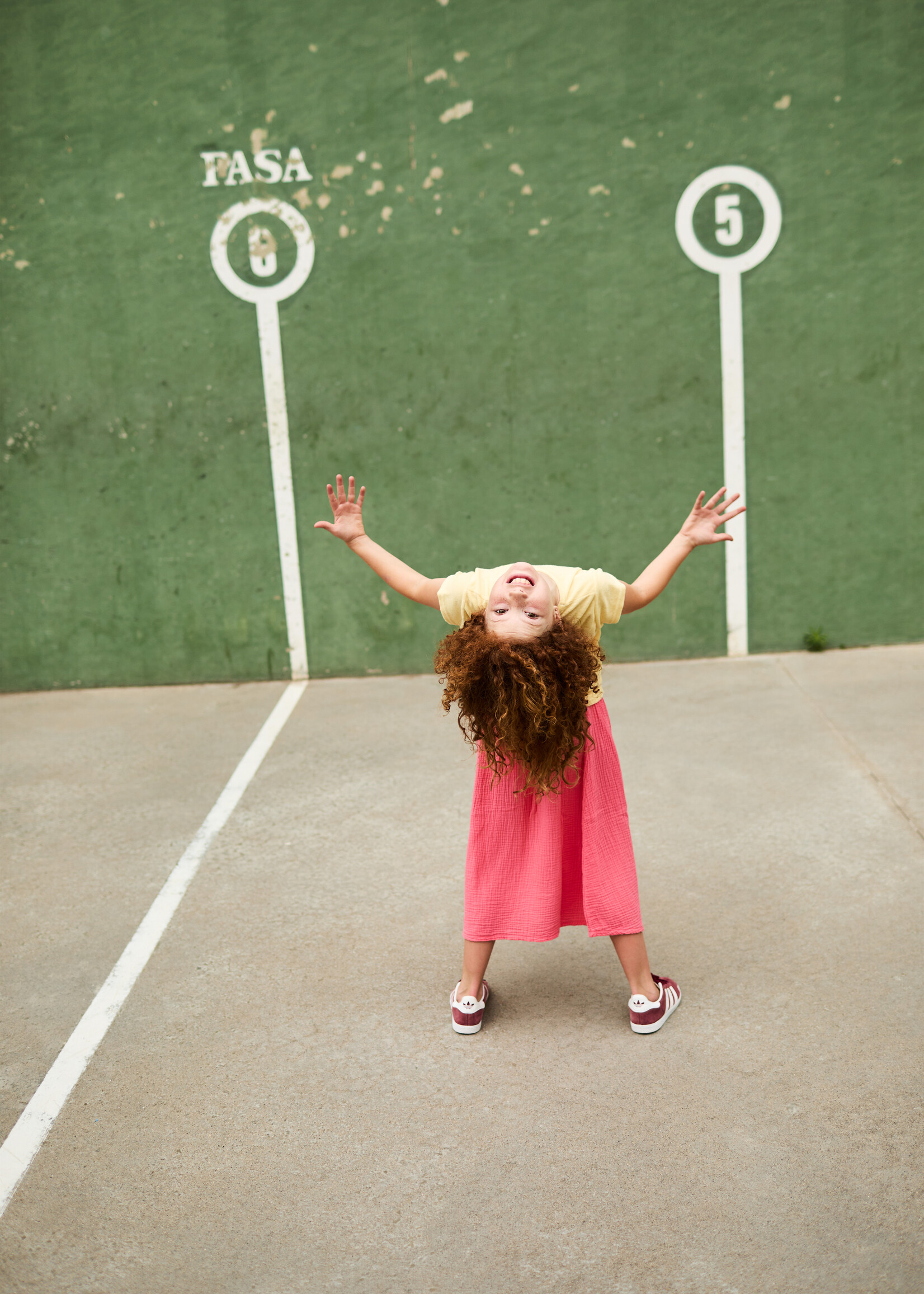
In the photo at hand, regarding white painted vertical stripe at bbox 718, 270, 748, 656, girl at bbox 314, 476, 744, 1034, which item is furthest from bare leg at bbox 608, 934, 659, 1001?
white painted vertical stripe at bbox 718, 270, 748, 656

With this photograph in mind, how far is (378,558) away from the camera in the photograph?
3.16 metres

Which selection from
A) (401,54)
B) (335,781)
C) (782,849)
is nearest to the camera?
(782,849)

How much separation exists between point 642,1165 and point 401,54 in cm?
656

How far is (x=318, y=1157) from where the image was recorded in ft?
8.96

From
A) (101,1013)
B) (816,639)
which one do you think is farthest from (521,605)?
(816,639)

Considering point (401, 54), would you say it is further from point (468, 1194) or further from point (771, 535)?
point (468, 1194)

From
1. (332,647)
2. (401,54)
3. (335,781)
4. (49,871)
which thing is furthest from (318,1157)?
(401,54)

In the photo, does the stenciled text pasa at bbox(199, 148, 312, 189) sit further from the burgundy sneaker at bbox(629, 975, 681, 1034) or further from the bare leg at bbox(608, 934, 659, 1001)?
the burgundy sneaker at bbox(629, 975, 681, 1034)

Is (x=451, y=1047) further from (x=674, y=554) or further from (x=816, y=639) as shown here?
(x=816, y=639)

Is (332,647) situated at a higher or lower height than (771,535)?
lower

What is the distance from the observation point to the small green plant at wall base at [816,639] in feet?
23.8

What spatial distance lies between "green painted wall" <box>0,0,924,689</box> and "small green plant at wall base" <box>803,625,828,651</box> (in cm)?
7

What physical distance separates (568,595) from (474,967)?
3.87 ft

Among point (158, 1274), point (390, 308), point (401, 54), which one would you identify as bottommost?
point (158, 1274)
